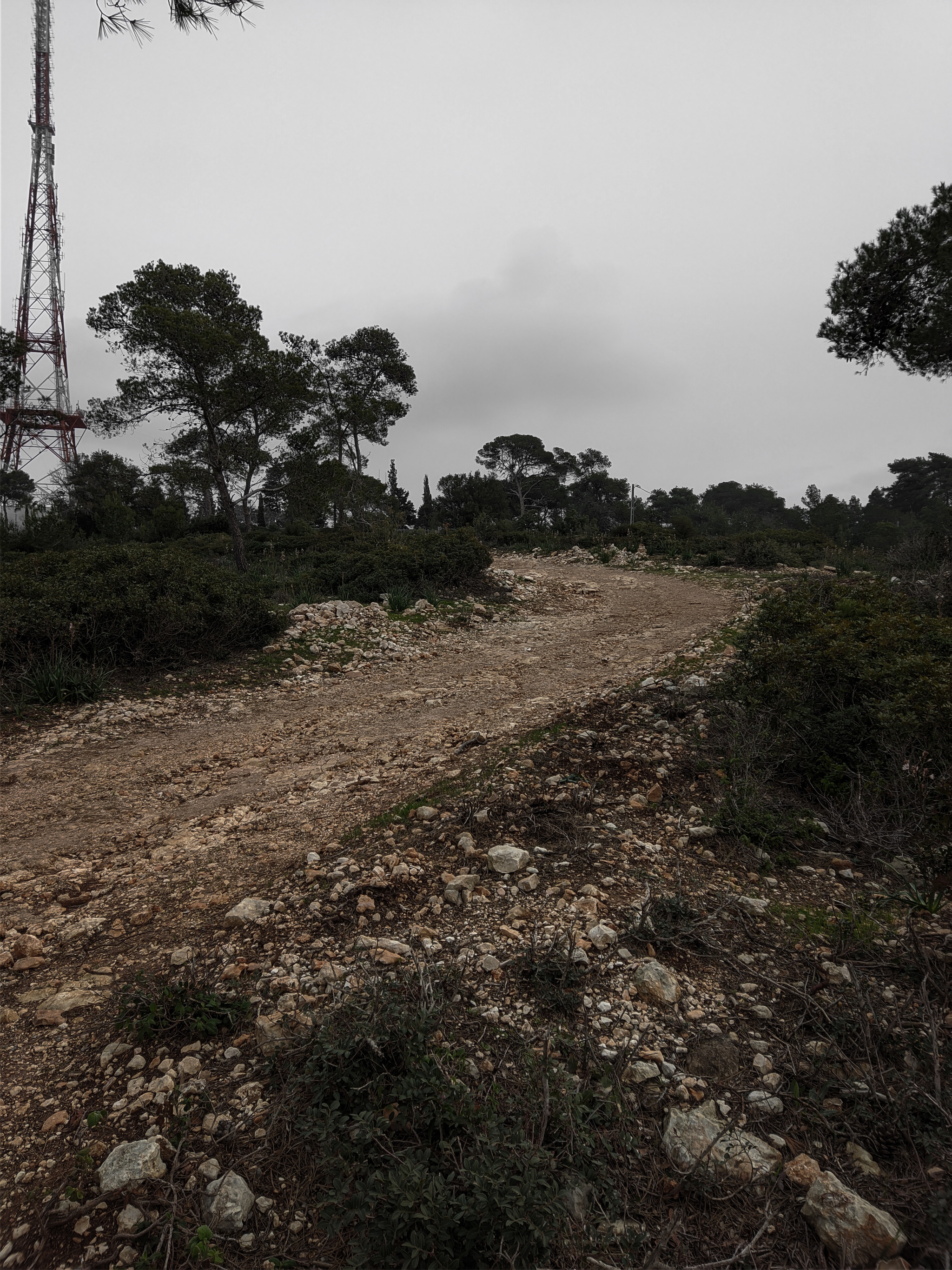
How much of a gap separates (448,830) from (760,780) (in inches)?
78.4

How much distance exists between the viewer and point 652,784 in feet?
13.1

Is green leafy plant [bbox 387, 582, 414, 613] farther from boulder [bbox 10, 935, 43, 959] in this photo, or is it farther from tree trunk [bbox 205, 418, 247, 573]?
boulder [bbox 10, 935, 43, 959]

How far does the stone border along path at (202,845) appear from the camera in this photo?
6.63ft

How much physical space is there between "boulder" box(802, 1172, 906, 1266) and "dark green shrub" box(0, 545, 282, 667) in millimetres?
7401

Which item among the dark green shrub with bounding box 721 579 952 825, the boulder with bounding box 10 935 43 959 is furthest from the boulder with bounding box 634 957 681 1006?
the boulder with bounding box 10 935 43 959

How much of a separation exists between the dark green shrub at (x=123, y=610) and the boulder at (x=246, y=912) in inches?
197

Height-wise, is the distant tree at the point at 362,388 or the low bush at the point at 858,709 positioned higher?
the distant tree at the point at 362,388

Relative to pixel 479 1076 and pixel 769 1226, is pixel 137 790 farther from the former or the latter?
pixel 769 1226

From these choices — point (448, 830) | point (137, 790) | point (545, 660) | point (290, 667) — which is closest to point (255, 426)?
point (290, 667)

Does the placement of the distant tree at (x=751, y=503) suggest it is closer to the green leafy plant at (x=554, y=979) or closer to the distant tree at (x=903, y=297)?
the distant tree at (x=903, y=297)

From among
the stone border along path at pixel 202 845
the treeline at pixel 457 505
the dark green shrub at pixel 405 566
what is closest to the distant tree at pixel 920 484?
the treeline at pixel 457 505

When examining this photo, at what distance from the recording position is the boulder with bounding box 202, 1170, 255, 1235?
160 centimetres

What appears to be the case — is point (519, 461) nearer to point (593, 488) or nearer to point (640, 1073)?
point (593, 488)

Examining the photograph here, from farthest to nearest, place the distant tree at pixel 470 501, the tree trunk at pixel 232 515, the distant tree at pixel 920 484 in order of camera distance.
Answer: the distant tree at pixel 920 484, the distant tree at pixel 470 501, the tree trunk at pixel 232 515
